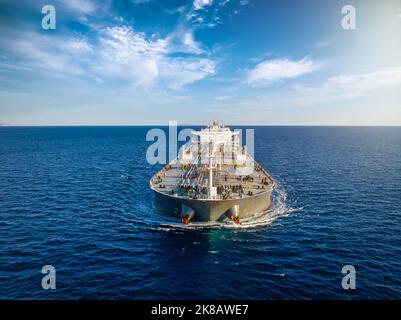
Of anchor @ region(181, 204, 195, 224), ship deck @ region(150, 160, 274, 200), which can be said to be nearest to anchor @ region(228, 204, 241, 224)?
ship deck @ region(150, 160, 274, 200)

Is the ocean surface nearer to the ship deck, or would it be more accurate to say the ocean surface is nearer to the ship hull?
the ship hull

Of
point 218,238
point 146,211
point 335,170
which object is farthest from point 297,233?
point 335,170

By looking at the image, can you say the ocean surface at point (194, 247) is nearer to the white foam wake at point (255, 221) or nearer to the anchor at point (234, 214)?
the white foam wake at point (255, 221)

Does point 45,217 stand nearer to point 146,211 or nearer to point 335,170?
point 146,211

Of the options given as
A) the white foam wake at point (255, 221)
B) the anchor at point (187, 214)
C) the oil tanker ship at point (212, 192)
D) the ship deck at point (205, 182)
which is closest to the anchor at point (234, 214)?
the oil tanker ship at point (212, 192)

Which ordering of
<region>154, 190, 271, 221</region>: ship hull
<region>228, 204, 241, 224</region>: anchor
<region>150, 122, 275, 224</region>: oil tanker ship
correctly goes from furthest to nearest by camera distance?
<region>150, 122, 275, 224</region>: oil tanker ship < <region>228, 204, 241, 224</region>: anchor < <region>154, 190, 271, 221</region>: ship hull

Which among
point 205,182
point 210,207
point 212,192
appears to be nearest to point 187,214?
point 210,207

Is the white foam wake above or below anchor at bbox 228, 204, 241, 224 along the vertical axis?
below

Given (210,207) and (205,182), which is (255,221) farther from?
(205,182)
